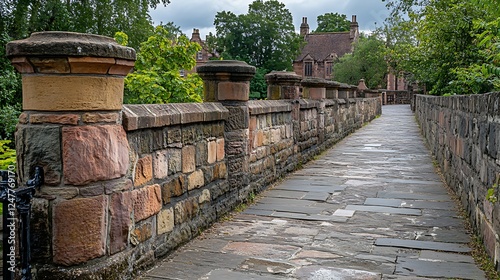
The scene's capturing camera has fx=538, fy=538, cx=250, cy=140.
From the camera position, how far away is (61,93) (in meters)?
3.31

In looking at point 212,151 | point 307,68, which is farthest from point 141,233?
point 307,68

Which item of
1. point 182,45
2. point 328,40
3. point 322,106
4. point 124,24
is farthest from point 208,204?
point 328,40

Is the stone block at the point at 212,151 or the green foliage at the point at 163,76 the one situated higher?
the green foliage at the point at 163,76

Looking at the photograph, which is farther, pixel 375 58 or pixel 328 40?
pixel 328 40

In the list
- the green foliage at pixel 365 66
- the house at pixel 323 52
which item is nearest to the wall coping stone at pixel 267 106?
the green foliage at pixel 365 66

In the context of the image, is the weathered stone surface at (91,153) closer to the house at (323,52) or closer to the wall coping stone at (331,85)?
the wall coping stone at (331,85)

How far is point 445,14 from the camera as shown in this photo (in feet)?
56.6

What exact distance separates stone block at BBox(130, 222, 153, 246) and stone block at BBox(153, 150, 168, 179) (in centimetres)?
42

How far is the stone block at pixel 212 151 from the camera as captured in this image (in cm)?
559

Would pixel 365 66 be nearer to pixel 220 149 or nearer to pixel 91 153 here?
pixel 220 149

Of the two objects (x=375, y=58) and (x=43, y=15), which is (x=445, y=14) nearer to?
(x=43, y=15)

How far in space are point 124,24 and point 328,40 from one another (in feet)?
191

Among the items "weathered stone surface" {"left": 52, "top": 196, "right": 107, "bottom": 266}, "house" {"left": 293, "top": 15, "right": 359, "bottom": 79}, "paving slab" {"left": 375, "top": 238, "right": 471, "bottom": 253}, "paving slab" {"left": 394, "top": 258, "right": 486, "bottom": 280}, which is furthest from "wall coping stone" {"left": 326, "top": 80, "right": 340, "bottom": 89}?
"house" {"left": 293, "top": 15, "right": 359, "bottom": 79}

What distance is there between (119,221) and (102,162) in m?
0.44
